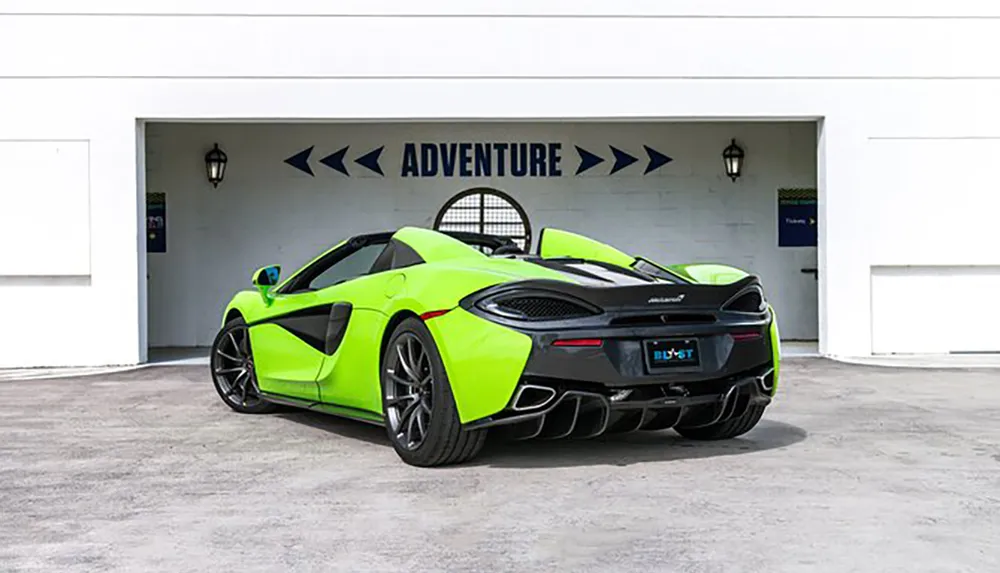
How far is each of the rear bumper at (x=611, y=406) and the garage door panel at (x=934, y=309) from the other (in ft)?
24.4

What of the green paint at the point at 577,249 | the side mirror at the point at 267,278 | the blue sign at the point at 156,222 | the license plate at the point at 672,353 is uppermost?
the blue sign at the point at 156,222

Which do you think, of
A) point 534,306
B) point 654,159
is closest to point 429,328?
point 534,306

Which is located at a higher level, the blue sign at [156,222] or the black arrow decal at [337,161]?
the black arrow decal at [337,161]

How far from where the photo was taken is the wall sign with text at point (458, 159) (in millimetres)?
15344

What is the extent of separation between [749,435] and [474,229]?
929 centimetres

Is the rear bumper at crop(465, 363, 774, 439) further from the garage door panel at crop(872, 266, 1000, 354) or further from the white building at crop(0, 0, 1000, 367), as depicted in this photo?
the garage door panel at crop(872, 266, 1000, 354)

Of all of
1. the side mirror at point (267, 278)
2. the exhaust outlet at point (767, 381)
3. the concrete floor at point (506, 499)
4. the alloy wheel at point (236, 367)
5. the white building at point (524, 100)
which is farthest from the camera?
the white building at point (524, 100)

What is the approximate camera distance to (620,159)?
15445 mm

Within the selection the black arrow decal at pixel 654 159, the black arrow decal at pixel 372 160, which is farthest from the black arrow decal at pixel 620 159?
the black arrow decal at pixel 372 160

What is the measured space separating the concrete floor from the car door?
0.30 metres

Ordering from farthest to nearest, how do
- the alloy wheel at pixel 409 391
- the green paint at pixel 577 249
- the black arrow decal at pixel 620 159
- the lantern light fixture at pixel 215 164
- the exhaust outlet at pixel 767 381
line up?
the black arrow decal at pixel 620 159 < the lantern light fixture at pixel 215 164 < the green paint at pixel 577 249 < the exhaust outlet at pixel 767 381 < the alloy wheel at pixel 409 391

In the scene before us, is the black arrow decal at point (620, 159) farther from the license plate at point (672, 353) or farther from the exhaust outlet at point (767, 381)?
the license plate at point (672, 353)

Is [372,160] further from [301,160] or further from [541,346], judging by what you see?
[541,346]

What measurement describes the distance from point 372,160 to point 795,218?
5172 millimetres
